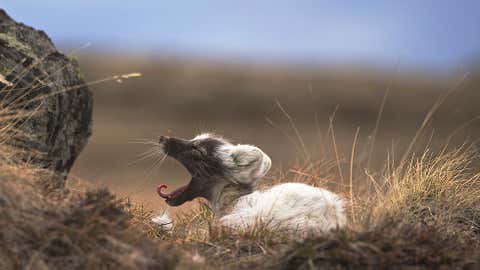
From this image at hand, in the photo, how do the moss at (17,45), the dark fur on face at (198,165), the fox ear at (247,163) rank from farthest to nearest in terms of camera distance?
the moss at (17,45)
the dark fur on face at (198,165)
the fox ear at (247,163)

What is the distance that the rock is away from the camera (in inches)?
293

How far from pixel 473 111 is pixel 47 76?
Answer: 1171 inches

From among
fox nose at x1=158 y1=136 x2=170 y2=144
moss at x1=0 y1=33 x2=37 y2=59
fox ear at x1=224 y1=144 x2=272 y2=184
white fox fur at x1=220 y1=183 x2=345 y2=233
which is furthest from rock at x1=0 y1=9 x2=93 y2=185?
white fox fur at x1=220 y1=183 x2=345 y2=233

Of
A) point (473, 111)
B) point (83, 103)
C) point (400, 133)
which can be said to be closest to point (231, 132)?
point (400, 133)

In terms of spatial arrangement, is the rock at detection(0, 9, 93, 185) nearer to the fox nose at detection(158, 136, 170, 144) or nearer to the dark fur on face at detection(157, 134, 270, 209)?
the fox nose at detection(158, 136, 170, 144)

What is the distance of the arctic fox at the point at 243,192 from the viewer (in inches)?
261

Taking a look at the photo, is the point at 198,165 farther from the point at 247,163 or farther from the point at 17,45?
the point at 17,45

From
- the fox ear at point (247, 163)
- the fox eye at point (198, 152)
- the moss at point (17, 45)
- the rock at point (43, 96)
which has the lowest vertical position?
the fox ear at point (247, 163)

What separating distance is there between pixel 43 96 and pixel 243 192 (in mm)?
1941

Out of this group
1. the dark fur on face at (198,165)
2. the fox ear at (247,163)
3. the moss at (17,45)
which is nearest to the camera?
the fox ear at (247,163)

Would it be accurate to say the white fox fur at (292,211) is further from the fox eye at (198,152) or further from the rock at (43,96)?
the rock at (43,96)

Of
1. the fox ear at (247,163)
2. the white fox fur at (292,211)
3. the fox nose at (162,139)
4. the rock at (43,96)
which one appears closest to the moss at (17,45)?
the rock at (43,96)

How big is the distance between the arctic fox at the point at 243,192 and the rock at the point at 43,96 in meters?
1.08

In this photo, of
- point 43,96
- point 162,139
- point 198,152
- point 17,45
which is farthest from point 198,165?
point 17,45
